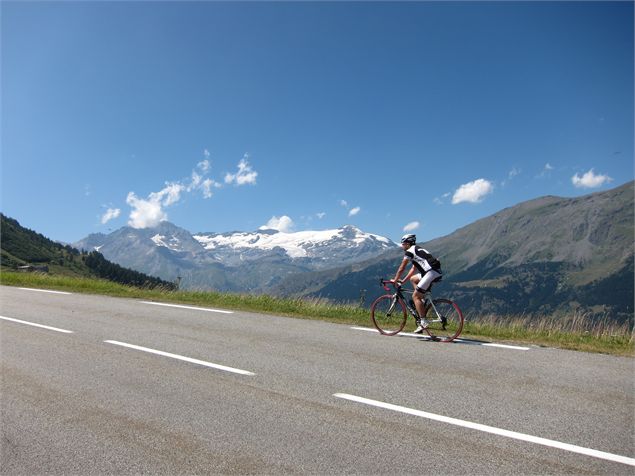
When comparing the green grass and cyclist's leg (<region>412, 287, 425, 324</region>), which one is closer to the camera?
the green grass

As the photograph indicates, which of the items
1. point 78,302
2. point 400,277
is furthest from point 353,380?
point 78,302

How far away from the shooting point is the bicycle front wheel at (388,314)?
12.2 metres

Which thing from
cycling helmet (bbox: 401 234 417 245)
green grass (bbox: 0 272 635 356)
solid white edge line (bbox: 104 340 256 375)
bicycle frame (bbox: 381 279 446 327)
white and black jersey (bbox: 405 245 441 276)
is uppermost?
cycling helmet (bbox: 401 234 417 245)

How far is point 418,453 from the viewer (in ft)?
16.3

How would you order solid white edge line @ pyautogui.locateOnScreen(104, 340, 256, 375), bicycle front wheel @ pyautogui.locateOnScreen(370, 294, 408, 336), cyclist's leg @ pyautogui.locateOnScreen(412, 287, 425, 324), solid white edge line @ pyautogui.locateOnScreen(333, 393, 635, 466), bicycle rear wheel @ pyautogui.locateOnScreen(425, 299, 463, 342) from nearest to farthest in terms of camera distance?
solid white edge line @ pyautogui.locateOnScreen(333, 393, 635, 466) < solid white edge line @ pyautogui.locateOnScreen(104, 340, 256, 375) < bicycle rear wheel @ pyautogui.locateOnScreen(425, 299, 463, 342) < cyclist's leg @ pyautogui.locateOnScreen(412, 287, 425, 324) < bicycle front wheel @ pyautogui.locateOnScreen(370, 294, 408, 336)

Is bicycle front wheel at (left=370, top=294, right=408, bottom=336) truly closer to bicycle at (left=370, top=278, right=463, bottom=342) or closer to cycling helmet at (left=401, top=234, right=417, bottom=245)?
bicycle at (left=370, top=278, right=463, bottom=342)

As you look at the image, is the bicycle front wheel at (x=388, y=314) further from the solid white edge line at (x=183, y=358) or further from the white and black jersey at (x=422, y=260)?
the solid white edge line at (x=183, y=358)

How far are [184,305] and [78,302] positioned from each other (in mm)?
4660

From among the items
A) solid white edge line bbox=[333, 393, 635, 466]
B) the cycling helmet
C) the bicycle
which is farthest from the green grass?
solid white edge line bbox=[333, 393, 635, 466]

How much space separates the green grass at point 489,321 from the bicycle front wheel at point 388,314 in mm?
649

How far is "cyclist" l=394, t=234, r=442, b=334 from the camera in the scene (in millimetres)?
11414

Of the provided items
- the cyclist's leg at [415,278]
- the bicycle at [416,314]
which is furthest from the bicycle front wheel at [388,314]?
the cyclist's leg at [415,278]

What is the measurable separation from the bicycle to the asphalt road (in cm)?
93

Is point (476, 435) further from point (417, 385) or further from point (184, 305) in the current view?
point (184, 305)
